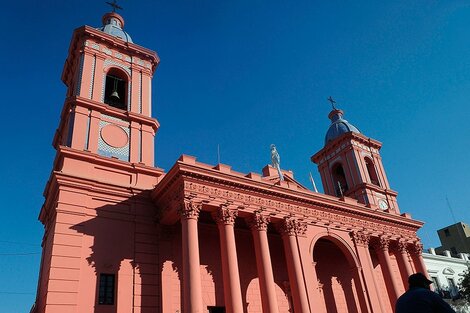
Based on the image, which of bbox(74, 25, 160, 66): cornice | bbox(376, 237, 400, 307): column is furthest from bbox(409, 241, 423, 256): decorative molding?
bbox(74, 25, 160, 66): cornice

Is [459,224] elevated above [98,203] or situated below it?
above

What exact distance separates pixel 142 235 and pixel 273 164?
30.2ft

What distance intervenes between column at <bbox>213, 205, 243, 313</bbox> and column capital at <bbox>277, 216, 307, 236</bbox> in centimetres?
300

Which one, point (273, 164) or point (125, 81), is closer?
point (125, 81)

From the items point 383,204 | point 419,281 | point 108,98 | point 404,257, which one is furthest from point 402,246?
point 419,281

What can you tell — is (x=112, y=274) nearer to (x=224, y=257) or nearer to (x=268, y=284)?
(x=224, y=257)

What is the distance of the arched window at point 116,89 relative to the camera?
2039 centimetres

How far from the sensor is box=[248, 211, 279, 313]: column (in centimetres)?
1562

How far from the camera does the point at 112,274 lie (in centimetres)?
1538

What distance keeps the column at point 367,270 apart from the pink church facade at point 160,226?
0.23 ft

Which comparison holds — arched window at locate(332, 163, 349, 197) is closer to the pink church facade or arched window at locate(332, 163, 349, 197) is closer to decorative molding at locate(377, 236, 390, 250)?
the pink church facade

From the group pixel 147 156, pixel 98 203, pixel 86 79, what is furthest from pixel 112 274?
pixel 86 79

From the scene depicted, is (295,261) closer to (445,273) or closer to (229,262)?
(229,262)

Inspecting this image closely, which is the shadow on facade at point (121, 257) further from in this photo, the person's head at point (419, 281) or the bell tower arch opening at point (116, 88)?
the person's head at point (419, 281)
